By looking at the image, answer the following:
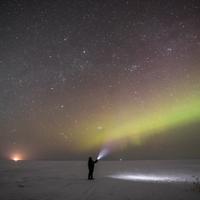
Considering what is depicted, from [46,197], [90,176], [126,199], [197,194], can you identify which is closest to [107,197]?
[126,199]

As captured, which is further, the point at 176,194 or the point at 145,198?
the point at 176,194

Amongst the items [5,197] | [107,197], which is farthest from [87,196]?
[5,197]

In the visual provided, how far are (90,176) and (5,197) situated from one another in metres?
10.6

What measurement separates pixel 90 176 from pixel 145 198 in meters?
10.9

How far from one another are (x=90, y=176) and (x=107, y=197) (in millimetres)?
10156

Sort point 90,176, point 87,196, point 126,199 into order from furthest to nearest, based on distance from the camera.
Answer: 1. point 90,176
2. point 87,196
3. point 126,199

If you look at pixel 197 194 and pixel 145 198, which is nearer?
pixel 145 198

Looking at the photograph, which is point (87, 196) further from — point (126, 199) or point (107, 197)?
point (126, 199)

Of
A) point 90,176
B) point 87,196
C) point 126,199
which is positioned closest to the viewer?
point 126,199

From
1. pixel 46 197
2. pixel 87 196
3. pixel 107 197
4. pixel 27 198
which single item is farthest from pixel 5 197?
pixel 107 197

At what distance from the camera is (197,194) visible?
12242 mm

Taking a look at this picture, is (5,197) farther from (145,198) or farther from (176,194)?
(176,194)

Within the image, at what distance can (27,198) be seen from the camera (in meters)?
11.4

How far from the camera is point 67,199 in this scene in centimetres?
1123
